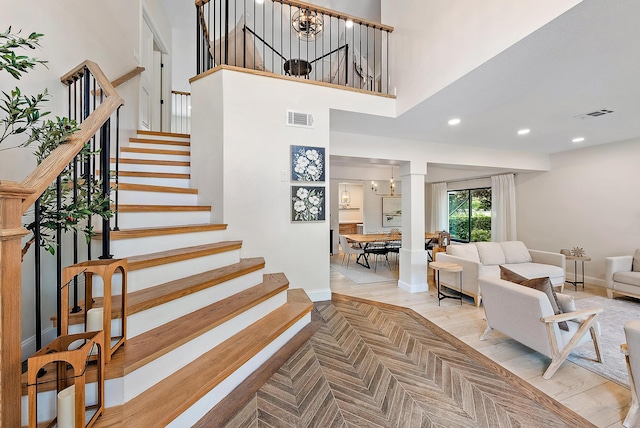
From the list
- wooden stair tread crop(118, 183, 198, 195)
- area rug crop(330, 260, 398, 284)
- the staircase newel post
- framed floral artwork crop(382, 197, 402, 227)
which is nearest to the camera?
the staircase newel post

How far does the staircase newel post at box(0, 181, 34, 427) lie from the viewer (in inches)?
34.0

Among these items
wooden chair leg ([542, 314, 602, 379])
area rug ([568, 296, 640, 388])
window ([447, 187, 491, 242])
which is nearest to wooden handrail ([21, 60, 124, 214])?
wooden chair leg ([542, 314, 602, 379])

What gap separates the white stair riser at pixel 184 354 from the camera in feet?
4.27

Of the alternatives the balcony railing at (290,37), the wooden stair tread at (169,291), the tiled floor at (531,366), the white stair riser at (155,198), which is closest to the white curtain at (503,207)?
the tiled floor at (531,366)

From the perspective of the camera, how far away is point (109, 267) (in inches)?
48.9

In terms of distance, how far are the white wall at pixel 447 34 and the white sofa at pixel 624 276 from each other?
416cm

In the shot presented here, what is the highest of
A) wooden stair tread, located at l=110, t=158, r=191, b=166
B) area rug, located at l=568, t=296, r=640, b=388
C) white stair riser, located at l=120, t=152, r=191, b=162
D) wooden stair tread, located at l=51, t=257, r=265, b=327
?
white stair riser, located at l=120, t=152, r=191, b=162

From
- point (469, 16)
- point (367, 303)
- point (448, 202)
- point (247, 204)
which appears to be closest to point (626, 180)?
point (448, 202)

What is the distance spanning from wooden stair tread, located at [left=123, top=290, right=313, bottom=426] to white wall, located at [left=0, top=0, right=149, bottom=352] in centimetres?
104

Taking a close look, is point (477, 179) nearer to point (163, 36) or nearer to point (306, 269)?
point (306, 269)

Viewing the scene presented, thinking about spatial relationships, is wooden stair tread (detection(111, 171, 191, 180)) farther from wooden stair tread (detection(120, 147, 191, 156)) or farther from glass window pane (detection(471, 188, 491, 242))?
glass window pane (detection(471, 188, 491, 242))

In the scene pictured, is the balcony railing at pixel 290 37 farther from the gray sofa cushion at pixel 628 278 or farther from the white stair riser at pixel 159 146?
the gray sofa cushion at pixel 628 278

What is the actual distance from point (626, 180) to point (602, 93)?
3.05m

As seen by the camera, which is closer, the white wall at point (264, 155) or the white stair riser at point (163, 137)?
the white wall at point (264, 155)
